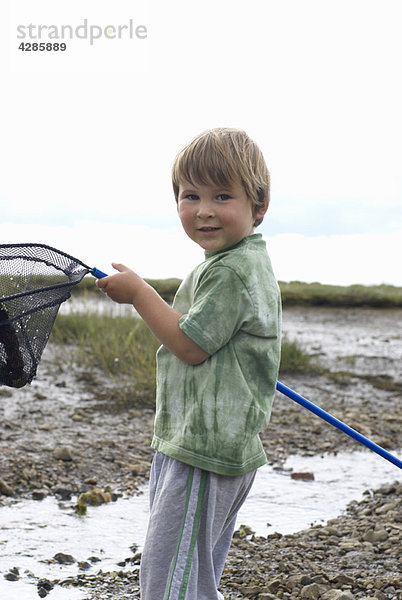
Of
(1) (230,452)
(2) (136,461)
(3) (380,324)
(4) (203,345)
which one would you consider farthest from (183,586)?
(3) (380,324)

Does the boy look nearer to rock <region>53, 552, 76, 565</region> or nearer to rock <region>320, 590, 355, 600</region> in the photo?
rock <region>320, 590, 355, 600</region>

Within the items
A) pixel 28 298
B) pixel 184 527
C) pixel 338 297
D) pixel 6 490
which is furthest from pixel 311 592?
pixel 338 297

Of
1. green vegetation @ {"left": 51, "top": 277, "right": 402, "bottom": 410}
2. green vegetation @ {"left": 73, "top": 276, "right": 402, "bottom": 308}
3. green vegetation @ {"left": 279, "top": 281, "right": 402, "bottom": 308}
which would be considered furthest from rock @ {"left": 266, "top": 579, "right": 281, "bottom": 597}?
green vegetation @ {"left": 279, "top": 281, "right": 402, "bottom": 308}

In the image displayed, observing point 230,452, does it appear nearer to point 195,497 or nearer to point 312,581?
point 195,497

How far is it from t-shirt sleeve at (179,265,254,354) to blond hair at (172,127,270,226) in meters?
0.30

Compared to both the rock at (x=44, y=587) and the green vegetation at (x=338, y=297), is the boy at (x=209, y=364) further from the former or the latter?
the green vegetation at (x=338, y=297)

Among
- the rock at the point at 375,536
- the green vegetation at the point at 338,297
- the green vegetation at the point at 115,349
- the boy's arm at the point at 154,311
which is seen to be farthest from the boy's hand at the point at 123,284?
the green vegetation at the point at 338,297

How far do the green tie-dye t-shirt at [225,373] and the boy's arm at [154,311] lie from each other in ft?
0.12

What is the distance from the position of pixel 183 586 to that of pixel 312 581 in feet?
4.17

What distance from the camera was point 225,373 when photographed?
2.40m

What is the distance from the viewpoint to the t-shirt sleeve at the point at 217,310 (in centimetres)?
234

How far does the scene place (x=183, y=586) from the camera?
2.41m

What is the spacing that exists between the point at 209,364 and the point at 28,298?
2.35ft

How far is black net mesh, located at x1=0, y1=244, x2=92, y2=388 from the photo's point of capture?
259cm
